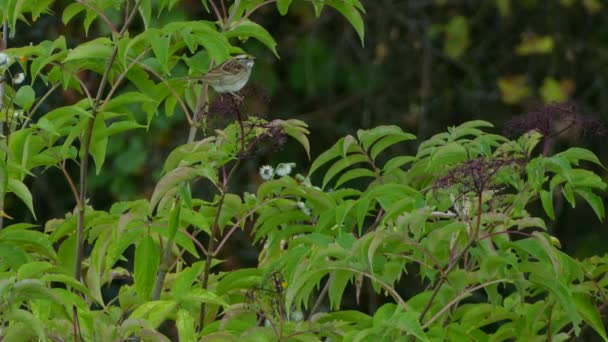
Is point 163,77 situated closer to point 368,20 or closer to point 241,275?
point 241,275

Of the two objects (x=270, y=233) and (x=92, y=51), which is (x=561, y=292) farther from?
(x=92, y=51)

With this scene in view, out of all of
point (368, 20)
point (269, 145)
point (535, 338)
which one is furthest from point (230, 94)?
point (368, 20)

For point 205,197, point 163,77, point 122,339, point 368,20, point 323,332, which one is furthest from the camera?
point 368,20

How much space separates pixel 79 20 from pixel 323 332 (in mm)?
4190

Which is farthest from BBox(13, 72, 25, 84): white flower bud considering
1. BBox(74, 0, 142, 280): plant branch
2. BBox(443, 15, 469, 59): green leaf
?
BBox(443, 15, 469, 59): green leaf

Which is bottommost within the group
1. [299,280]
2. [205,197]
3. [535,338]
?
[205,197]

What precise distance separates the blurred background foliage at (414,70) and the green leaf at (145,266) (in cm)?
357

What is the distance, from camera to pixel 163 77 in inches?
103

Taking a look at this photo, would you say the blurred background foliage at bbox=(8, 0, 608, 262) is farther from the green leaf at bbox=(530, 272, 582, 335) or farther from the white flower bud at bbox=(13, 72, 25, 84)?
the green leaf at bbox=(530, 272, 582, 335)

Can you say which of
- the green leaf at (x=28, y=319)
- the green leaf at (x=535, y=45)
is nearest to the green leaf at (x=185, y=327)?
the green leaf at (x=28, y=319)

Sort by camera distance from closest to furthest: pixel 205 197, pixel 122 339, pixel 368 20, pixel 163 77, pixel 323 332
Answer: pixel 122 339, pixel 323 332, pixel 163 77, pixel 205 197, pixel 368 20

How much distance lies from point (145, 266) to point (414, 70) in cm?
431

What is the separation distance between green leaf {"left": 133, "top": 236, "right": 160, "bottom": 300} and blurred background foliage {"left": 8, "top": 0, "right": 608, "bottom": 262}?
357 cm

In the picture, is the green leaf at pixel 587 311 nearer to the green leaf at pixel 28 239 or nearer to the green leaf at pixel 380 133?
the green leaf at pixel 380 133
